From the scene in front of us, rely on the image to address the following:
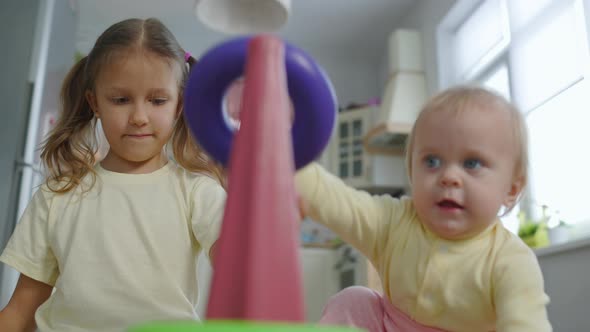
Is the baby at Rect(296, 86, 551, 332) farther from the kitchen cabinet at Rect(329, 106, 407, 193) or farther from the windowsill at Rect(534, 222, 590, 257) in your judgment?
the kitchen cabinet at Rect(329, 106, 407, 193)

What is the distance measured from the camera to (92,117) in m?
1.14

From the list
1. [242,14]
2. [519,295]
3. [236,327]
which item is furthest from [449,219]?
[242,14]


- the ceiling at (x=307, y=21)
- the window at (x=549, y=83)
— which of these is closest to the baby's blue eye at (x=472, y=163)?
the window at (x=549, y=83)

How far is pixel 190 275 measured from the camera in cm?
105

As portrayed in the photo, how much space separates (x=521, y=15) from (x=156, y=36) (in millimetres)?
2309

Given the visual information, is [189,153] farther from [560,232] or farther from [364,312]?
[560,232]

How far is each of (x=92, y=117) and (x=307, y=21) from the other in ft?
10.9

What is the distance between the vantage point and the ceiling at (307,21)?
4.05 m

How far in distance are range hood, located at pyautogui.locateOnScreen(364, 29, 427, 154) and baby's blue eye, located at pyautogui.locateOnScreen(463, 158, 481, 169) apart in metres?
2.80

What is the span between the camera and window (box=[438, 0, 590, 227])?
7.90 ft

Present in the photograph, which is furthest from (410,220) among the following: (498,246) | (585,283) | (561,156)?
(561,156)

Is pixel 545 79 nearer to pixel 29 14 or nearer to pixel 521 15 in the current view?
pixel 521 15

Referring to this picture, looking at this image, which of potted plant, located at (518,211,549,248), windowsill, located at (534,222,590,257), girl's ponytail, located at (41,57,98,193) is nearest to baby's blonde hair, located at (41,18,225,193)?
girl's ponytail, located at (41,57,98,193)

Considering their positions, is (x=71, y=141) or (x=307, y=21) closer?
(x=71, y=141)
